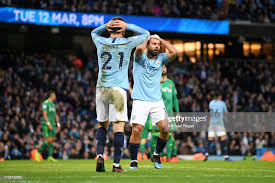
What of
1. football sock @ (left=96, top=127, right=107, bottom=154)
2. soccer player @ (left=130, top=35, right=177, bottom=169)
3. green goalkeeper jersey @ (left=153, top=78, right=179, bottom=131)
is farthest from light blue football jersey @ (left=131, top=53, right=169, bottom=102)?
green goalkeeper jersey @ (left=153, top=78, right=179, bottom=131)

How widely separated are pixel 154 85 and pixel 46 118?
8.00 meters

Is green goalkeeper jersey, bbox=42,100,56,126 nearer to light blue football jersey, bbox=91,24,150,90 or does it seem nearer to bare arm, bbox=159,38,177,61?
bare arm, bbox=159,38,177,61

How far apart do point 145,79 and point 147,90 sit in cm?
20

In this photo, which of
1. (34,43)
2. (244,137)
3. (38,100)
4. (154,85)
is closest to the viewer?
(154,85)

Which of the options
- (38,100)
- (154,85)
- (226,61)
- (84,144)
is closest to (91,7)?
(38,100)

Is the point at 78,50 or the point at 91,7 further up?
the point at 91,7

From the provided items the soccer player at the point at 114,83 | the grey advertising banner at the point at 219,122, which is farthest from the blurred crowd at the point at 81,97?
the soccer player at the point at 114,83

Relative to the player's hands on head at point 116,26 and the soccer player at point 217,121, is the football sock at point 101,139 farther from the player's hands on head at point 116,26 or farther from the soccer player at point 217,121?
the soccer player at point 217,121

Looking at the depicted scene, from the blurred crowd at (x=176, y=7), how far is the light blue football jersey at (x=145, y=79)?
17.4 metres

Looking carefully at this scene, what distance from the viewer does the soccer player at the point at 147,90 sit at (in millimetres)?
10320

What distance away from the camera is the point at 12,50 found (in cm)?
2955

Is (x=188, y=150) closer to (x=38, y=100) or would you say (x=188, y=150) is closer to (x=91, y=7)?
(x=38, y=100)

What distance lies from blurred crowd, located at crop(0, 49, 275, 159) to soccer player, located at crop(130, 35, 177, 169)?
40.5 ft

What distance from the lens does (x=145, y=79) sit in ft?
34.1
